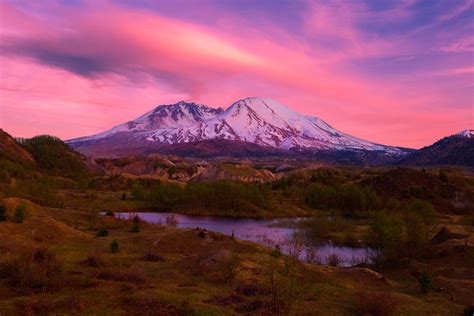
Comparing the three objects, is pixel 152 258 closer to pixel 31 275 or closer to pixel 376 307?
pixel 31 275

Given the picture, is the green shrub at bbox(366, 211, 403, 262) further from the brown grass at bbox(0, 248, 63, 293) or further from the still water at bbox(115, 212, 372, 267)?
the brown grass at bbox(0, 248, 63, 293)

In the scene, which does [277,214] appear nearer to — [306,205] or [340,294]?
[306,205]

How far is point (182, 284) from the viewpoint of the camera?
61.4 feet

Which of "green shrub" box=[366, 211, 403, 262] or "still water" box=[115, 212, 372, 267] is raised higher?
"green shrub" box=[366, 211, 403, 262]

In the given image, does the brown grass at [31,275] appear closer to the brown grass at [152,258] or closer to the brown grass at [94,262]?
the brown grass at [94,262]

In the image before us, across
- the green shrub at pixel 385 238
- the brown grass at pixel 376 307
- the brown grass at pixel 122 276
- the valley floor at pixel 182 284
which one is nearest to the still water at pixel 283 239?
the green shrub at pixel 385 238

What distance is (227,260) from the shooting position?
21.8 metres

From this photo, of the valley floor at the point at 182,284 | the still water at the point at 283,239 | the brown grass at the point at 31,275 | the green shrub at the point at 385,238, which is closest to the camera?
the valley floor at the point at 182,284

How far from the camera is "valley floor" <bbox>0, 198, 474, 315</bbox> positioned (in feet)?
47.9

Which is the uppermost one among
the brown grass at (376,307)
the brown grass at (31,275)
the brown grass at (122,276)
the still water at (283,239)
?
the brown grass at (31,275)

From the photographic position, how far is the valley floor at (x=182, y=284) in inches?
574

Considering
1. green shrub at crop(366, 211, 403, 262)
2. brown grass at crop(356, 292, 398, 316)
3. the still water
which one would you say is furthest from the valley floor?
the still water

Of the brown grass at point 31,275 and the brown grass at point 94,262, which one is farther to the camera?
the brown grass at point 94,262

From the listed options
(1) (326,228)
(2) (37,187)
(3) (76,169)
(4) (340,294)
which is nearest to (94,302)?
(4) (340,294)
